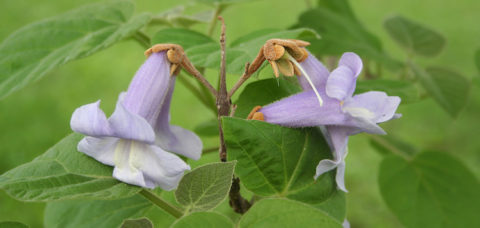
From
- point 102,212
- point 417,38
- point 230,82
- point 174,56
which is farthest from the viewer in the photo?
point 230,82

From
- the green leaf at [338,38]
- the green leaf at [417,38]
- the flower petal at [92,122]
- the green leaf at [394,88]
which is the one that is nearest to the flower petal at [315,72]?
the green leaf at [394,88]

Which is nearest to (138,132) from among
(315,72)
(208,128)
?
(315,72)

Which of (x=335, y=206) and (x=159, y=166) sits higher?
(x=159, y=166)

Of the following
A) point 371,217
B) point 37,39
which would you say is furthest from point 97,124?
point 371,217

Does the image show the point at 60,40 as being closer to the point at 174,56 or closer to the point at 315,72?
the point at 174,56

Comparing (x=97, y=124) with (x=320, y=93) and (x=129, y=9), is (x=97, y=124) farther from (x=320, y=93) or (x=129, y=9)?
(x=129, y=9)
